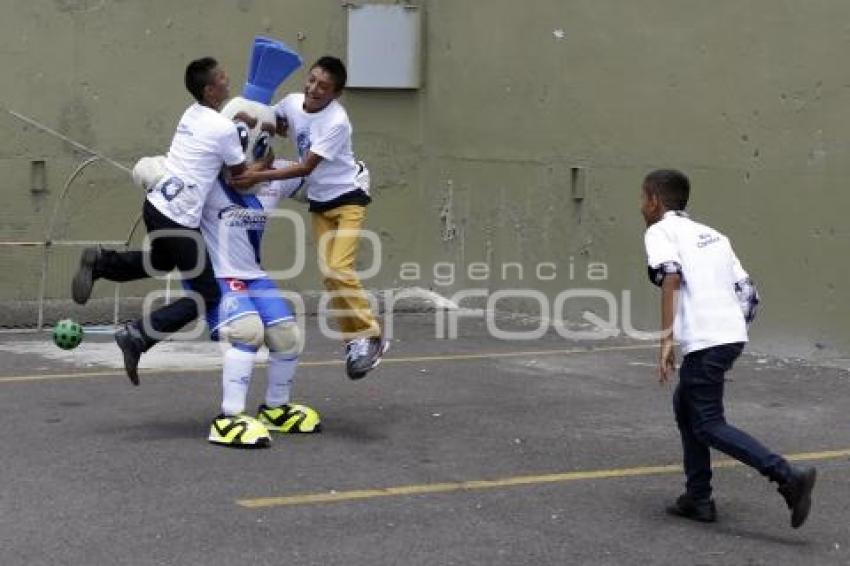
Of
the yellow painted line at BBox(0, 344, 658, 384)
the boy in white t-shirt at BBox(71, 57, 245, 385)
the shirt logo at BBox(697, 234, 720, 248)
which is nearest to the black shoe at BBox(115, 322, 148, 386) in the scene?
the boy in white t-shirt at BBox(71, 57, 245, 385)

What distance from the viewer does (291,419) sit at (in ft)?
26.3

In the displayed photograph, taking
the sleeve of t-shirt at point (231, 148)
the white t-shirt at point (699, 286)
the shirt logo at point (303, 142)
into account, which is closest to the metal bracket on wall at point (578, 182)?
the shirt logo at point (303, 142)

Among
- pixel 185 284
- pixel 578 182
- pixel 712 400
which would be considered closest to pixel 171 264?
pixel 185 284

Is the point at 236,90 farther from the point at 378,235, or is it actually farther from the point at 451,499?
the point at 451,499

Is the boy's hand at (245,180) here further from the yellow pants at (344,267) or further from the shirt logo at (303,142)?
the yellow pants at (344,267)

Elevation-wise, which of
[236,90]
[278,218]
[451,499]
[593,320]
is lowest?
[451,499]

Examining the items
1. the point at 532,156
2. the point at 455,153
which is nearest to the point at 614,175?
the point at 532,156

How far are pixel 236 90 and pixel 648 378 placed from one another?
195 inches

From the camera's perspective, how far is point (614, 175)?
11.8 meters

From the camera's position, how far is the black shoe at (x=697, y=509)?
630cm

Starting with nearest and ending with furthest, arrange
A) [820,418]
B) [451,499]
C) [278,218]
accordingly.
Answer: [451,499]
[820,418]
[278,218]

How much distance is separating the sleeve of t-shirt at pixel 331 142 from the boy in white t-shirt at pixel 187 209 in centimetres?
50

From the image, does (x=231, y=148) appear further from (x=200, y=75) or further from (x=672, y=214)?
(x=672, y=214)

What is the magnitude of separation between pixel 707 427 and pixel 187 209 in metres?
3.03
